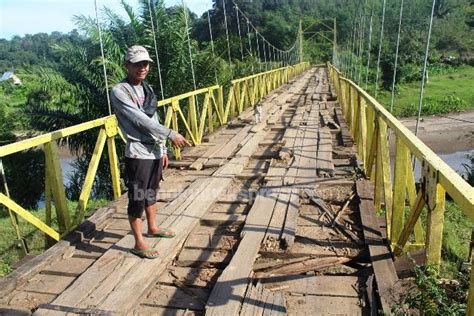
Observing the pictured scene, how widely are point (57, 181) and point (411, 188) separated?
2.46 meters

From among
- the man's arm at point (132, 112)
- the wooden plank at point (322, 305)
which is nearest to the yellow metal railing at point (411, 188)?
the wooden plank at point (322, 305)

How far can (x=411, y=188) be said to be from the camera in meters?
2.85

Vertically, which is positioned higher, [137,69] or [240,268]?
[137,69]

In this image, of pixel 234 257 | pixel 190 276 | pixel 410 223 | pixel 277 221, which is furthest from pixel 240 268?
pixel 410 223

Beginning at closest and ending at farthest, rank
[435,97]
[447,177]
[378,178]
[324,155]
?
[447,177]
[378,178]
[324,155]
[435,97]

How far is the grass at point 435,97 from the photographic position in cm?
3148

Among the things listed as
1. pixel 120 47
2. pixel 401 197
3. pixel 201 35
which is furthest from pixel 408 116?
pixel 401 197

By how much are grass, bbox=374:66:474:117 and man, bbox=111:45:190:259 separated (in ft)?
98.2

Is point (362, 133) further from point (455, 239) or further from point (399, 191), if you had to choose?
point (455, 239)

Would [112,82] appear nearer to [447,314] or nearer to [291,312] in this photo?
[291,312]

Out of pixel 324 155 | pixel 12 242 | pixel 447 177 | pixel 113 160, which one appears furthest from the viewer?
pixel 12 242

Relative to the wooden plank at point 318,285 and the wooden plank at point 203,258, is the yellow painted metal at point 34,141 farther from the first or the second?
the wooden plank at point 318,285

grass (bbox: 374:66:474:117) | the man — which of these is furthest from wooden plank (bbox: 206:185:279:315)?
grass (bbox: 374:66:474:117)

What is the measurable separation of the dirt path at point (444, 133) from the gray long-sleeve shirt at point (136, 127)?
2539 centimetres
